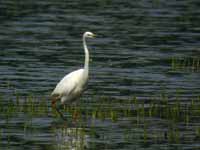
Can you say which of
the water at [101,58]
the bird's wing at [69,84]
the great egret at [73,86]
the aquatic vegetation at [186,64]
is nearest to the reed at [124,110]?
the water at [101,58]

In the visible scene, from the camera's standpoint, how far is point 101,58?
35094mm

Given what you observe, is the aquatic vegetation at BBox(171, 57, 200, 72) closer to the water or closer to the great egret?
the water

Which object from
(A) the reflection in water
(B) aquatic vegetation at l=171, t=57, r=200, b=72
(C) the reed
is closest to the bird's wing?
(C) the reed

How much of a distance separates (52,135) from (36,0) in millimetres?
34016

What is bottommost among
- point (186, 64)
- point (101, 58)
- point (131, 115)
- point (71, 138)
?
point (71, 138)

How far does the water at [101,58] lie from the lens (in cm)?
2153

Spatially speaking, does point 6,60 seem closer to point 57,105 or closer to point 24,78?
point 24,78

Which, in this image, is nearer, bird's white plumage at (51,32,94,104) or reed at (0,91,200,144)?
reed at (0,91,200,144)

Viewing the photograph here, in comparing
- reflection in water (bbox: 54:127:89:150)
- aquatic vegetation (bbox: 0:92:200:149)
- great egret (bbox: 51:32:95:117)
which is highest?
great egret (bbox: 51:32:95:117)

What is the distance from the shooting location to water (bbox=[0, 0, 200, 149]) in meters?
21.5

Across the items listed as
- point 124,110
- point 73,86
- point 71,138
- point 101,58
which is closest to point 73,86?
point 73,86

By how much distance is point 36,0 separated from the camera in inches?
2160

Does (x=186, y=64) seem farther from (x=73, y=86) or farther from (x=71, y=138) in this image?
(x=71, y=138)

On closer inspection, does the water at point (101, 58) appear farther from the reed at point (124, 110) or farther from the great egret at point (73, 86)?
the great egret at point (73, 86)
